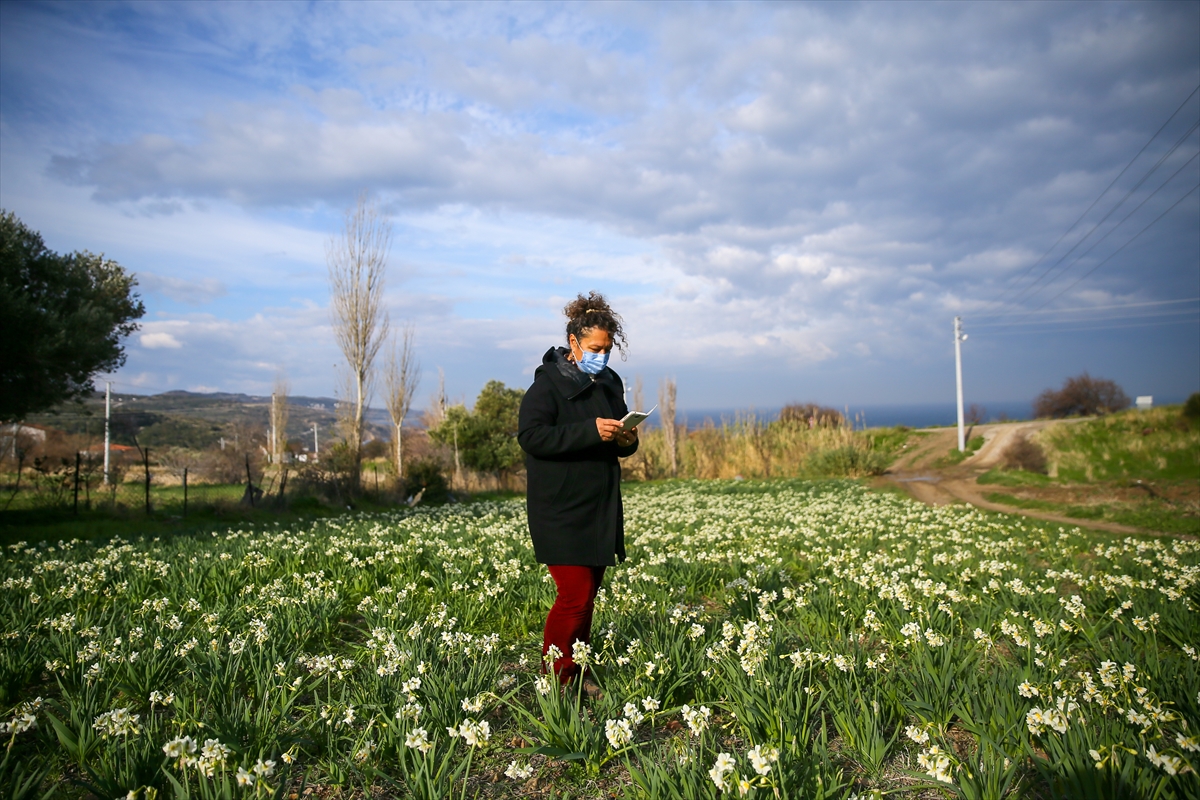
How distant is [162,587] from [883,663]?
18.1 feet

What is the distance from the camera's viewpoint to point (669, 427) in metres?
27.8

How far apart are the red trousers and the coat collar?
89 cm

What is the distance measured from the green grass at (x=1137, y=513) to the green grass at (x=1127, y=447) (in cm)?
395

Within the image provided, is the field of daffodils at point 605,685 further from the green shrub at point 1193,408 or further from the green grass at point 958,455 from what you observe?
the green grass at point 958,455

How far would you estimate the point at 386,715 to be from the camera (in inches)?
107

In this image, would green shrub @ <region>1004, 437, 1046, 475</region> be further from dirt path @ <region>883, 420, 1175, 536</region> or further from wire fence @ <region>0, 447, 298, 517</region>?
wire fence @ <region>0, 447, 298, 517</region>

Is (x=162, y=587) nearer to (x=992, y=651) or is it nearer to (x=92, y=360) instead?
(x=992, y=651)

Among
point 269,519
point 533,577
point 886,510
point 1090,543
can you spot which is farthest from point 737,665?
point 269,519

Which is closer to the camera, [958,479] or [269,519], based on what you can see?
[269,519]

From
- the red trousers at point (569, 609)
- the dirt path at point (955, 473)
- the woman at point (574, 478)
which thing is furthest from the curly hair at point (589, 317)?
the dirt path at point (955, 473)

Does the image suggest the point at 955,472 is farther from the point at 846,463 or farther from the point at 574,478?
the point at 574,478

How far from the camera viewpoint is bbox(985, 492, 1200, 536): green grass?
926cm

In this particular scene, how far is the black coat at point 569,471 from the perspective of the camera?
312 cm

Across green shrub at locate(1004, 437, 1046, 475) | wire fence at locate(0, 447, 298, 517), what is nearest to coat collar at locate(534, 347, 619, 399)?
wire fence at locate(0, 447, 298, 517)
